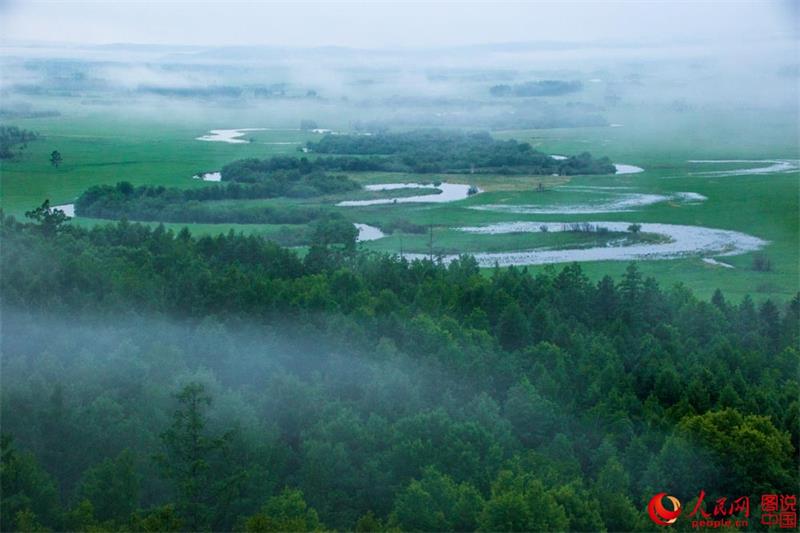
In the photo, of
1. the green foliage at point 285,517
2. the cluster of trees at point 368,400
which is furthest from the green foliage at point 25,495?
the green foliage at point 285,517

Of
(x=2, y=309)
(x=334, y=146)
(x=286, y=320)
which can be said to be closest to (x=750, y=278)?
(x=286, y=320)

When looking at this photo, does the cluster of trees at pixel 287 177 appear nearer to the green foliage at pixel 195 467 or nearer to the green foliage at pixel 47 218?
the green foliage at pixel 47 218

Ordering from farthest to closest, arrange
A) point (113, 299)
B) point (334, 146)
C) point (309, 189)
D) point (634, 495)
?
point (334, 146), point (309, 189), point (113, 299), point (634, 495)

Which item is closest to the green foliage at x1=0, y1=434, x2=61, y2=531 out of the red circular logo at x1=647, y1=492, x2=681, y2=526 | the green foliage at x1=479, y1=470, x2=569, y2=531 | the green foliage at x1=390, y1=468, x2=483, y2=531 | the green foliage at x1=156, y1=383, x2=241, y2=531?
the green foliage at x1=156, y1=383, x2=241, y2=531

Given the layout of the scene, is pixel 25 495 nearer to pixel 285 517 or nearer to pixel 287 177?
pixel 285 517

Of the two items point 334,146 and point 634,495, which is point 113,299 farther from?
point 334,146

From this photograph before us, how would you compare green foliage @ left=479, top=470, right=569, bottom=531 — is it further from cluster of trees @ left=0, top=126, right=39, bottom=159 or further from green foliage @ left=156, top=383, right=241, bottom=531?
cluster of trees @ left=0, top=126, right=39, bottom=159
